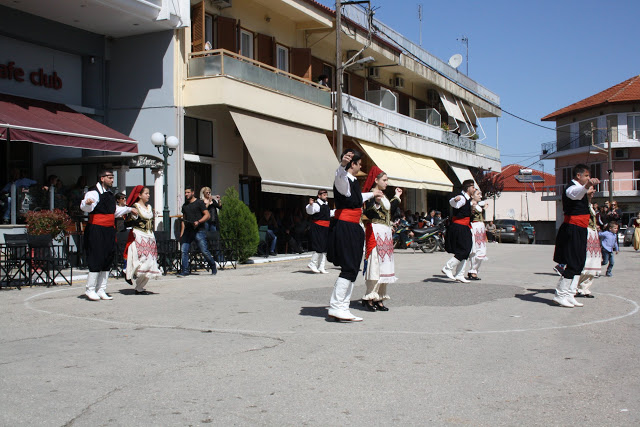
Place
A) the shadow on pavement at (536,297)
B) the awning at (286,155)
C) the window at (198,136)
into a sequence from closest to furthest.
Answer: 1. the shadow on pavement at (536,297)
2. the awning at (286,155)
3. the window at (198,136)

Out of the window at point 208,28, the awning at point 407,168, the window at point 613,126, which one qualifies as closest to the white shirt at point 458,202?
the window at point 208,28

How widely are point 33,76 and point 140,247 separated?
31.9ft

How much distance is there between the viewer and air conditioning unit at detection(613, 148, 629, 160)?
194 feet

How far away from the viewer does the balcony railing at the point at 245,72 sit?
20547 millimetres

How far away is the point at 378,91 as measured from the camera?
110 ft

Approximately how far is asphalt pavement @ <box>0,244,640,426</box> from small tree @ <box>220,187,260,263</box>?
25.2 ft

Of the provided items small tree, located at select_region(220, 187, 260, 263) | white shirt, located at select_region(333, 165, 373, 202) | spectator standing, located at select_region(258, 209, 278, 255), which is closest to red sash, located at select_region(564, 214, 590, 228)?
white shirt, located at select_region(333, 165, 373, 202)

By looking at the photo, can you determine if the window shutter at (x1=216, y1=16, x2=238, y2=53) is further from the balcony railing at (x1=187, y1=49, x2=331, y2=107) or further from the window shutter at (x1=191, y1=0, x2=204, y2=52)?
the window shutter at (x1=191, y1=0, x2=204, y2=52)

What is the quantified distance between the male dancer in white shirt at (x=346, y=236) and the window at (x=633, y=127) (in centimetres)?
5693

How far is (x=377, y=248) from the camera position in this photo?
9.04 m

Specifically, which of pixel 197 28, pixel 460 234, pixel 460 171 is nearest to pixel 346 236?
pixel 460 234

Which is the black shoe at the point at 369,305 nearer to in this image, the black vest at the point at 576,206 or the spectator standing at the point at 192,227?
the black vest at the point at 576,206

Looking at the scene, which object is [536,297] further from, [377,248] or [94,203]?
[94,203]

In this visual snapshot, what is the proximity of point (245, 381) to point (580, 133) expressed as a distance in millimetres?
62804
